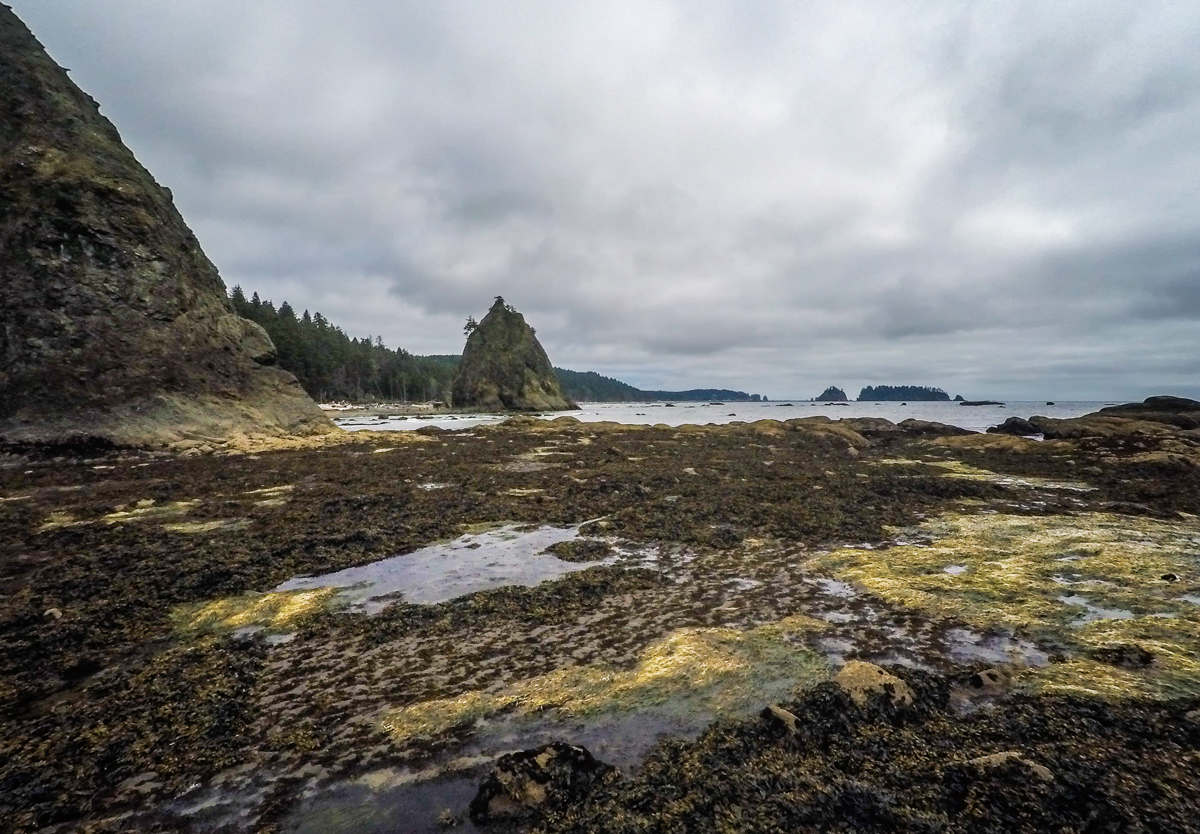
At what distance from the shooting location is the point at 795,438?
31.6 metres

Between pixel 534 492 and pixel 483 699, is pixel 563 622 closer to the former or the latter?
pixel 483 699

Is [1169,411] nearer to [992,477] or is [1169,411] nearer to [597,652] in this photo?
[992,477]

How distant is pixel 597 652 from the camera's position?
550cm

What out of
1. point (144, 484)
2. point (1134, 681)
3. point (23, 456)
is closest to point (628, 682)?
point (1134, 681)

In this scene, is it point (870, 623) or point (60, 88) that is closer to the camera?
point (870, 623)

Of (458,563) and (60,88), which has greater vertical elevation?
(60,88)

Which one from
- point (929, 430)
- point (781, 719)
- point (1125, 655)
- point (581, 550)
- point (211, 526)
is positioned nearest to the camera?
point (781, 719)

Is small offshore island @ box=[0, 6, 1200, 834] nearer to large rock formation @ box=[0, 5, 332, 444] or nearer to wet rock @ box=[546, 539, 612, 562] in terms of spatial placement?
wet rock @ box=[546, 539, 612, 562]

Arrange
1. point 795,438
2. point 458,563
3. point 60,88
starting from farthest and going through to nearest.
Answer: point 795,438 → point 60,88 → point 458,563

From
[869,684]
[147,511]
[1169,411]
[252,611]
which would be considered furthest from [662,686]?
[1169,411]

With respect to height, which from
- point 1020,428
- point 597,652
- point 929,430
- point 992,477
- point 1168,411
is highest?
point 1168,411

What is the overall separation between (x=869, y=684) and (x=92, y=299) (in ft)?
107

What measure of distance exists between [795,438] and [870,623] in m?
27.0

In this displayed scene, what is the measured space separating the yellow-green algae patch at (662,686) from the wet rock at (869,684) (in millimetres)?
342
